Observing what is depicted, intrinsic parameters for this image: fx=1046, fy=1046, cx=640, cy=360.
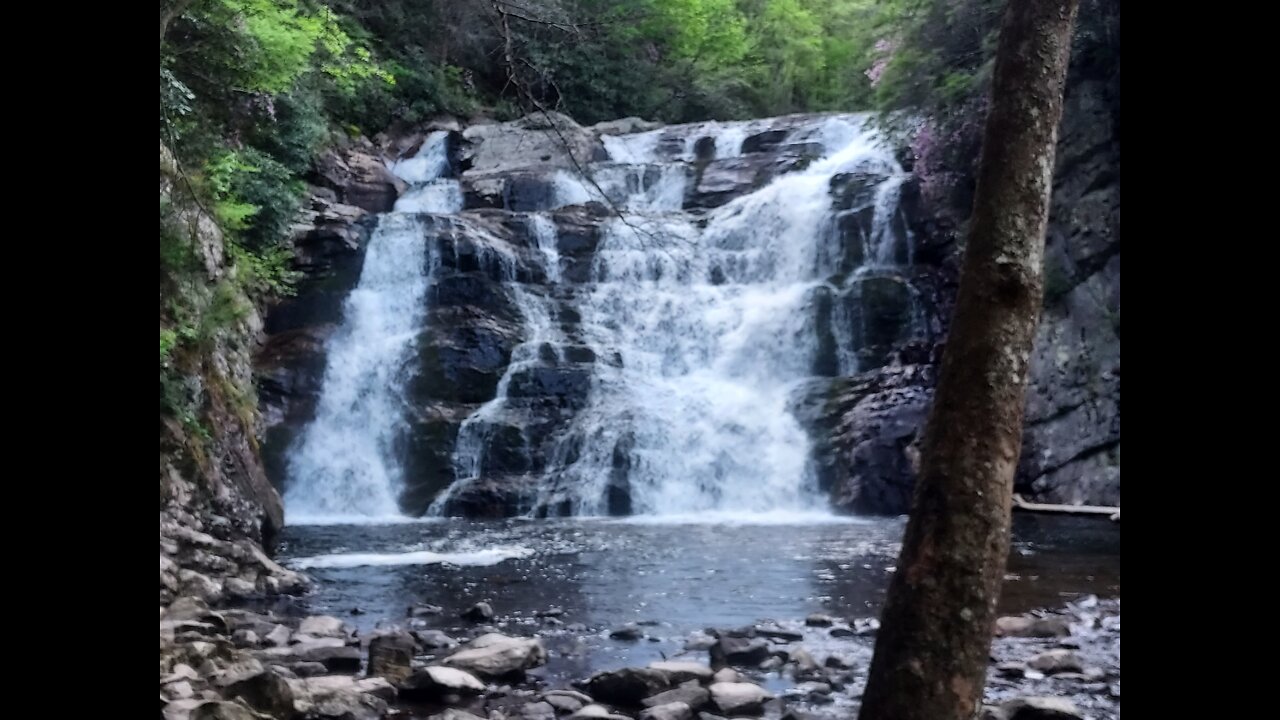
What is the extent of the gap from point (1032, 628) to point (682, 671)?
115 inches

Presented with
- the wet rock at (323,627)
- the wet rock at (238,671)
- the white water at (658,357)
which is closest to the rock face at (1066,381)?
the white water at (658,357)

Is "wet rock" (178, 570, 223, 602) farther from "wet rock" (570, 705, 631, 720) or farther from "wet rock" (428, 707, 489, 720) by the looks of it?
"wet rock" (570, 705, 631, 720)

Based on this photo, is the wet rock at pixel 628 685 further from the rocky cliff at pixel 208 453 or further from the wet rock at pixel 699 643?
the rocky cliff at pixel 208 453

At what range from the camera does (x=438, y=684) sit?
5996 millimetres

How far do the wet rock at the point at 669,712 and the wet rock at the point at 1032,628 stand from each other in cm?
304

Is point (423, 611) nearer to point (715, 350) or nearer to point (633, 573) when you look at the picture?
point (633, 573)

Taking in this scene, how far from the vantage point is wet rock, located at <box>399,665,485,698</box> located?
5.99 meters

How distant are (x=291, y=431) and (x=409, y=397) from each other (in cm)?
192

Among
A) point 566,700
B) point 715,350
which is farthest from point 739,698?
point 715,350

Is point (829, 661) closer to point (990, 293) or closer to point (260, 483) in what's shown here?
point (990, 293)

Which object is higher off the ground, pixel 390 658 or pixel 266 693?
pixel 266 693

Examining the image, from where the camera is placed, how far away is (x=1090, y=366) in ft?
49.2
